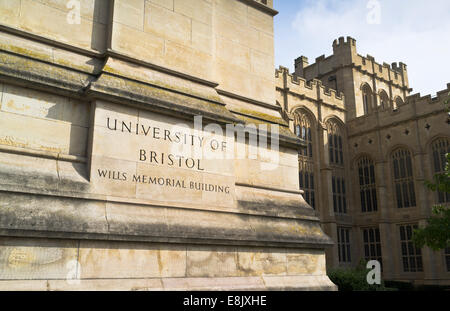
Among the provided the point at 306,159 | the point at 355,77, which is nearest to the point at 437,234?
the point at 306,159

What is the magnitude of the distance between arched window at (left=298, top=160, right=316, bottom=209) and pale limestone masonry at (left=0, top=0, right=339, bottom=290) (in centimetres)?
2337

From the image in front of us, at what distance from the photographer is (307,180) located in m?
31.2

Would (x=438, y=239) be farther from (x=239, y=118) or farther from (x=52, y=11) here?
(x=52, y=11)

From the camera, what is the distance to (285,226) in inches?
277

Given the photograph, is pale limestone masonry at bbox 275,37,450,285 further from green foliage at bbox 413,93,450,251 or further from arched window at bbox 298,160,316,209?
green foliage at bbox 413,93,450,251

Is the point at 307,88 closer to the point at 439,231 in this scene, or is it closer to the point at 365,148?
the point at 365,148

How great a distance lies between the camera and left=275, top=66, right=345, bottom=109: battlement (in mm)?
31172

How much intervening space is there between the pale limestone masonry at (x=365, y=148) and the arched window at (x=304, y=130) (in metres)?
0.15

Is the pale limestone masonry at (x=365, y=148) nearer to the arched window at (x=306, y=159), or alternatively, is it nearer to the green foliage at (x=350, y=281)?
the arched window at (x=306, y=159)

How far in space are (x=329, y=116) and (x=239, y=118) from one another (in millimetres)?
27692

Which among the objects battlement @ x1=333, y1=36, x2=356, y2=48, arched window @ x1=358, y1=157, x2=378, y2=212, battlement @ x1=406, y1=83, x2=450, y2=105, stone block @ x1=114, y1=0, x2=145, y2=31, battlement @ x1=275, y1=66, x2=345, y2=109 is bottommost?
stone block @ x1=114, y1=0, x2=145, y2=31

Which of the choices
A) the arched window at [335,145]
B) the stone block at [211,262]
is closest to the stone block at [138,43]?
the stone block at [211,262]

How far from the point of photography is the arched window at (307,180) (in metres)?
30.7

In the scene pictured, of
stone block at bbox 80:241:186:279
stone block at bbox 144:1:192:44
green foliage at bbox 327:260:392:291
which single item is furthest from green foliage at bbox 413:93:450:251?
stone block at bbox 80:241:186:279
